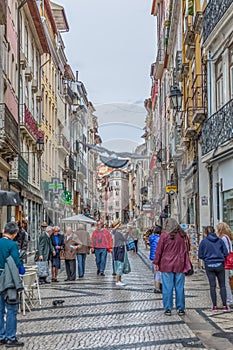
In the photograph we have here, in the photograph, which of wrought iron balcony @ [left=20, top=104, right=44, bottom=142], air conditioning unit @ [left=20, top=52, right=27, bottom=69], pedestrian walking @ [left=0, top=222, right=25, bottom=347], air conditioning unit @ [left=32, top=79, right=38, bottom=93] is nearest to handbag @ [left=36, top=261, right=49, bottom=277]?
pedestrian walking @ [left=0, top=222, right=25, bottom=347]

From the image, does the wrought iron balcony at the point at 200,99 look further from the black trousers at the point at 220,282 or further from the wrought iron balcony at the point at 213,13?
the black trousers at the point at 220,282

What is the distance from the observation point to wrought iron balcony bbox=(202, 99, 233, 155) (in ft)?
59.4

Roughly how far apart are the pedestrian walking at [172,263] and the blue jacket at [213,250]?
49cm

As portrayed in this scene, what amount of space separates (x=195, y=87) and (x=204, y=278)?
288 inches

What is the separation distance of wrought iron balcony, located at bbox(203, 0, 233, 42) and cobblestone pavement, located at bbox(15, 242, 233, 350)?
728cm

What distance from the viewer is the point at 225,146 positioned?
18.8 m

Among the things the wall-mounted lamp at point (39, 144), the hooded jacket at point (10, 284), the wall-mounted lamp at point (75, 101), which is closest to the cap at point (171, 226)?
the hooded jacket at point (10, 284)

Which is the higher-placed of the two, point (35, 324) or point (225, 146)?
point (225, 146)

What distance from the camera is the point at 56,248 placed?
1989 centimetres

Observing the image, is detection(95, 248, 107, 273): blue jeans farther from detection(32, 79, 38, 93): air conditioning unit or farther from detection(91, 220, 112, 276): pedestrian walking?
detection(32, 79, 38, 93): air conditioning unit

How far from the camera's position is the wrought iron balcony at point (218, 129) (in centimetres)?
1809

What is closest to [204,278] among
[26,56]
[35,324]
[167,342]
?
[35,324]

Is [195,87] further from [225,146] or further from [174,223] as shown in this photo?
[174,223]

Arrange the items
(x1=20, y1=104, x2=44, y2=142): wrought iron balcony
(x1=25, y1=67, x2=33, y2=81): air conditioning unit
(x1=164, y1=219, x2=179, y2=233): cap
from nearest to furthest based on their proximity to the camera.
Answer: (x1=164, y1=219, x2=179, y2=233): cap < (x1=20, y1=104, x2=44, y2=142): wrought iron balcony < (x1=25, y1=67, x2=33, y2=81): air conditioning unit
